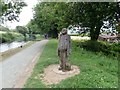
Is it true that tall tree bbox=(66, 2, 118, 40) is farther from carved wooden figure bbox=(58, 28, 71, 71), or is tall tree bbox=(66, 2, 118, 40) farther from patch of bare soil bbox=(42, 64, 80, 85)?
patch of bare soil bbox=(42, 64, 80, 85)

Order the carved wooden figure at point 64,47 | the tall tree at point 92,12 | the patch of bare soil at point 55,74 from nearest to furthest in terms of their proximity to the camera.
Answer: the patch of bare soil at point 55,74, the carved wooden figure at point 64,47, the tall tree at point 92,12

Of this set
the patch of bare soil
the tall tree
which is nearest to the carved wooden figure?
the patch of bare soil

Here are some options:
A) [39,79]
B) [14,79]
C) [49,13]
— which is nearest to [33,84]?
[39,79]

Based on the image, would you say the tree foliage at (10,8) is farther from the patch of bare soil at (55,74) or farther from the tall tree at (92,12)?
the patch of bare soil at (55,74)

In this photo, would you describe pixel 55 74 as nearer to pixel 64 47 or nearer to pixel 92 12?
pixel 64 47

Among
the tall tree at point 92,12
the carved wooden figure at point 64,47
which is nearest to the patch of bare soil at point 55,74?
the carved wooden figure at point 64,47

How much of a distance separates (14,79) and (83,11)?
43.2 ft

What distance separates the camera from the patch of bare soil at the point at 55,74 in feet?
34.1

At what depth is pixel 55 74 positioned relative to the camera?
11328mm

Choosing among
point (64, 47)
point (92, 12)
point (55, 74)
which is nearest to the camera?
point (55, 74)

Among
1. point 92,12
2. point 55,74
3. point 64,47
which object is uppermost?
point 92,12

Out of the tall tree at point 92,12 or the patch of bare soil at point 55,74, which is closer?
the patch of bare soil at point 55,74

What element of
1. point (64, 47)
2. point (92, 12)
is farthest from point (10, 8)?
point (64, 47)

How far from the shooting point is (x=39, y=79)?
1051 cm
